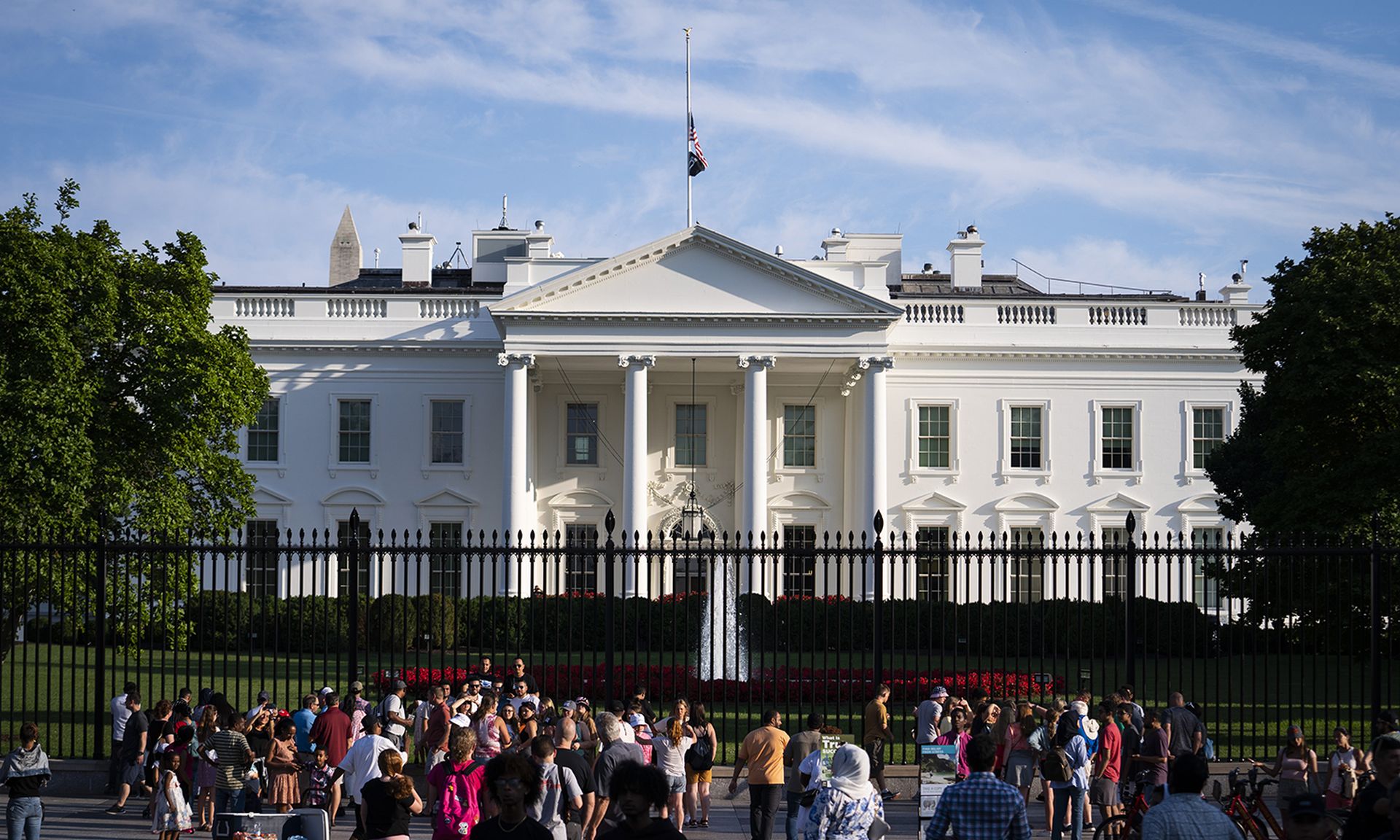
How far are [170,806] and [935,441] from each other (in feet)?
102

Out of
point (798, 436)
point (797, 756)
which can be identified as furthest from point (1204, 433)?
point (797, 756)

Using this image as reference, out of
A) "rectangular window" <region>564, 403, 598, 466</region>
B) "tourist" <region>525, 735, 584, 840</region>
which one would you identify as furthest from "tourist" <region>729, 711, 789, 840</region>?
"rectangular window" <region>564, 403, 598, 466</region>

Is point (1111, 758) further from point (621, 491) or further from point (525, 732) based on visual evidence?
point (621, 491)

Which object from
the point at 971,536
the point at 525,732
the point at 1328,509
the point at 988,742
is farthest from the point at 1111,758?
the point at 971,536

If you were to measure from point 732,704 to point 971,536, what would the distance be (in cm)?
Result: 1989

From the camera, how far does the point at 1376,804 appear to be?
24.8 feet

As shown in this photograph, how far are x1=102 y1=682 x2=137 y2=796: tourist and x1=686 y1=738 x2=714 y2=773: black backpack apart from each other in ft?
20.6

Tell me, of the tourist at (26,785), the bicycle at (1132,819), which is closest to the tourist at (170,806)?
the tourist at (26,785)

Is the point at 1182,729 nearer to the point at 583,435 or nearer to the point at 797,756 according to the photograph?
the point at 797,756

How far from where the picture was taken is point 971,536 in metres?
41.2

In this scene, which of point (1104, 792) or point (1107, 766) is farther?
point (1107, 766)

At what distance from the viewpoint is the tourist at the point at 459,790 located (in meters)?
9.25

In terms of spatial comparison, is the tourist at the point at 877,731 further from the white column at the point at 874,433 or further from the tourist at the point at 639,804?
the white column at the point at 874,433

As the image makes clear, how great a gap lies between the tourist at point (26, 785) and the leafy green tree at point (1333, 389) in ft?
61.3
